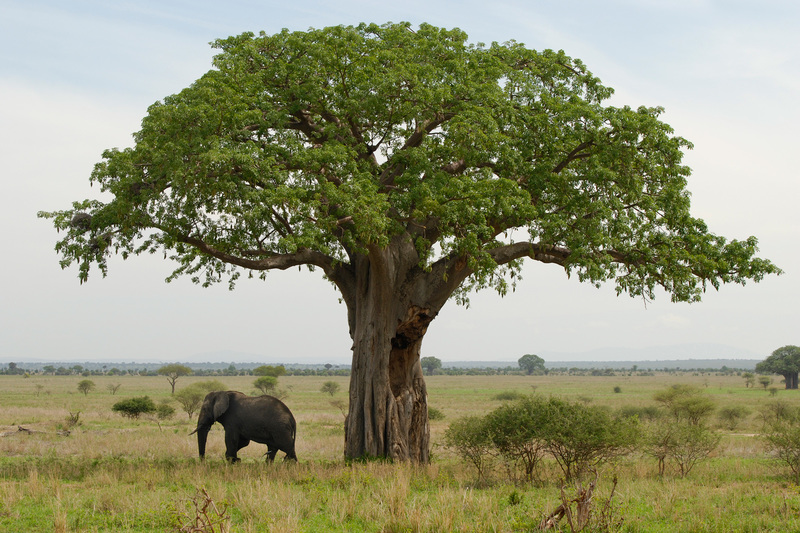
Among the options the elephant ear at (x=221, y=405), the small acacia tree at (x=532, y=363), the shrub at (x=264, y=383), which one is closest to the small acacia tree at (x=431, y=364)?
the small acacia tree at (x=532, y=363)

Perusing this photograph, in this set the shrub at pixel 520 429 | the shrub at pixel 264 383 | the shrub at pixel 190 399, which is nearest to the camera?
the shrub at pixel 520 429

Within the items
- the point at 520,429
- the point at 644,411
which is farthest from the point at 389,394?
the point at 644,411

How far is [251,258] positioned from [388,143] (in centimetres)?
405

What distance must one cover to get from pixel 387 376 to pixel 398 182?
432 centimetres

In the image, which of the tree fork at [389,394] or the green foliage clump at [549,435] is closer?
the green foliage clump at [549,435]

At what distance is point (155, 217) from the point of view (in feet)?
46.3

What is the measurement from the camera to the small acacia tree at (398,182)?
1336 cm

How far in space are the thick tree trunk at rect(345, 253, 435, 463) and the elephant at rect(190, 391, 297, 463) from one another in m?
1.55

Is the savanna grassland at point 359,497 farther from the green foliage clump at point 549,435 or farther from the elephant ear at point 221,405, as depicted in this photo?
the elephant ear at point 221,405

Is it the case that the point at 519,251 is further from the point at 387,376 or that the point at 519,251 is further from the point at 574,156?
the point at 387,376

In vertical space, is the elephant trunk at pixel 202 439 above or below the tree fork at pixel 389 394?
below

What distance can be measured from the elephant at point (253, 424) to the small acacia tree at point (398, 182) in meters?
1.78

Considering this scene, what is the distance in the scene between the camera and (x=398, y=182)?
47.3 feet

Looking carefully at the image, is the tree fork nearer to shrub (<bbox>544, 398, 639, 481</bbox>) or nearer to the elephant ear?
the elephant ear
